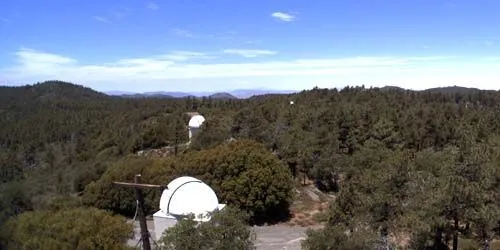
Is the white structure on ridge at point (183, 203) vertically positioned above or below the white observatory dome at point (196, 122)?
below

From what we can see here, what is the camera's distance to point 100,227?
2302 cm

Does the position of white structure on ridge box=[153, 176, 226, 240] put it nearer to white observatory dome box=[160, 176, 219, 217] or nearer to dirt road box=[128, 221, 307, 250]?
white observatory dome box=[160, 176, 219, 217]

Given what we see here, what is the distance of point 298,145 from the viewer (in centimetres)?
5328

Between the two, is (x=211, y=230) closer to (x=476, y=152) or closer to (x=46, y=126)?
(x=476, y=152)

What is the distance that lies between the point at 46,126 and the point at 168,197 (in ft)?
234

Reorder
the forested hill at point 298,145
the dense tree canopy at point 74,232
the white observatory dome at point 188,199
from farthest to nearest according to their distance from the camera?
the white observatory dome at point 188,199 < the forested hill at point 298,145 < the dense tree canopy at point 74,232

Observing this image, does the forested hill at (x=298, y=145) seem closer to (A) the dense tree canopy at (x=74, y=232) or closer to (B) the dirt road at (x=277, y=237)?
(A) the dense tree canopy at (x=74, y=232)

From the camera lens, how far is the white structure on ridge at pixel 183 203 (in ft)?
90.2

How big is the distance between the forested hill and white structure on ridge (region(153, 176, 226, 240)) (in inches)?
221

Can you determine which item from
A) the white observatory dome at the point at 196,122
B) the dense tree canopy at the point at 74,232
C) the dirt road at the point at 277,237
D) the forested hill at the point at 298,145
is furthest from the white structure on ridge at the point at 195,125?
the dense tree canopy at the point at 74,232

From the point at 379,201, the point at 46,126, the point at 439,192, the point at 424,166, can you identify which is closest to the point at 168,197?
the point at 379,201

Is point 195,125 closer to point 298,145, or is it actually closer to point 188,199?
point 298,145

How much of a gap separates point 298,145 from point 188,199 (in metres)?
27.0

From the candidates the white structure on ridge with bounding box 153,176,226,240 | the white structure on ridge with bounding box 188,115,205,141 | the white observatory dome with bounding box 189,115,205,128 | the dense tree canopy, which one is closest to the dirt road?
the white structure on ridge with bounding box 153,176,226,240
